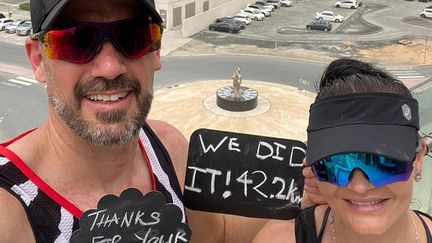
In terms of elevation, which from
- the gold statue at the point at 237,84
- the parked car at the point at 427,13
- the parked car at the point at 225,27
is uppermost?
the gold statue at the point at 237,84

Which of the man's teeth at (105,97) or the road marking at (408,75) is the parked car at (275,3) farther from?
the man's teeth at (105,97)

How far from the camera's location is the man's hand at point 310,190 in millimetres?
2957

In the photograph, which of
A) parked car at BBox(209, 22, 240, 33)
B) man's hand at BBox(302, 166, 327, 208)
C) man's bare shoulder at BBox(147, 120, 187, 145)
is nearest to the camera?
man's hand at BBox(302, 166, 327, 208)

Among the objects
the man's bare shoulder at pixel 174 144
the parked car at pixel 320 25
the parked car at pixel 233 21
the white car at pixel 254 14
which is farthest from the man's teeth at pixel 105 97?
the white car at pixel 254 14

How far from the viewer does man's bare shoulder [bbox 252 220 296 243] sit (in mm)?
2787

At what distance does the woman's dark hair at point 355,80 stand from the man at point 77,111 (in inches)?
40.9

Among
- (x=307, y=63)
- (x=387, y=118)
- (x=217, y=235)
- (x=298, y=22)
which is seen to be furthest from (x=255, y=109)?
(x=298, y=22)

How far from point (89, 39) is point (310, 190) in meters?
1.61

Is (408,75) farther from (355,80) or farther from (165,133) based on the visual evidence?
(355,80)

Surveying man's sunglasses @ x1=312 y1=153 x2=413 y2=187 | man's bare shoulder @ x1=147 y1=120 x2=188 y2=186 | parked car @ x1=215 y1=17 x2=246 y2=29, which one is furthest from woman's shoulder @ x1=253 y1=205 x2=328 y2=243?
parked car @ x1=215 y1=17 x2=246 y2=29

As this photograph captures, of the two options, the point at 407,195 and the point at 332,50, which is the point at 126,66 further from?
the point at 332,50

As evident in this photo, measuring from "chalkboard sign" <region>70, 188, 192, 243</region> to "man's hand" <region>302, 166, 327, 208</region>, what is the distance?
0.80 metres

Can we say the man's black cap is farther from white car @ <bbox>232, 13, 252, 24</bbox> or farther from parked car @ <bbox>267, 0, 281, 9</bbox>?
parked car @ <bbox>267, 0, 281, 9</bbox>

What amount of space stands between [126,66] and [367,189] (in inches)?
57.5
